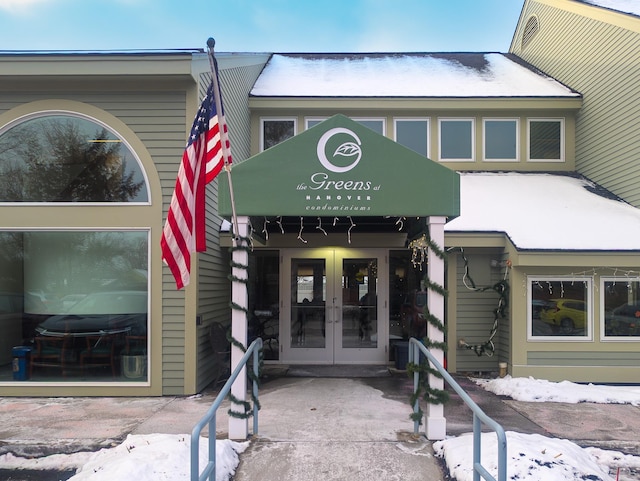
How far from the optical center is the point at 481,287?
8508mm

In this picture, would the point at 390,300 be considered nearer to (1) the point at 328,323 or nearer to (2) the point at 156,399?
(1) the point at 328,323

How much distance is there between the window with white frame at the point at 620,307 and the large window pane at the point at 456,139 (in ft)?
13.7

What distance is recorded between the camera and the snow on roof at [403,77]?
35.1 feet

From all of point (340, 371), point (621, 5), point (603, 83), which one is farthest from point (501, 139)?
point (340, 371)

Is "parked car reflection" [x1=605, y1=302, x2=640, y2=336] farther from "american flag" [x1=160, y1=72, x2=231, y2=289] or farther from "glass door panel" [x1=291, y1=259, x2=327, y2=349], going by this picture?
"american flag" [x1=160, y1=72, x2=231, y2=289]

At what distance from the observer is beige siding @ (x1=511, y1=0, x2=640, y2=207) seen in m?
8.92

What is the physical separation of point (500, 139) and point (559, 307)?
452 centimetres

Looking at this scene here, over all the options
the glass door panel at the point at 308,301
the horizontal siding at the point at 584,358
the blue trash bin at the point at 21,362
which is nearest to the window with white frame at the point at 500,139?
the horizontal siding at the point at 584,358

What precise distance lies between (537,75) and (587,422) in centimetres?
965

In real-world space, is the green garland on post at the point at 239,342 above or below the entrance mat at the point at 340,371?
above

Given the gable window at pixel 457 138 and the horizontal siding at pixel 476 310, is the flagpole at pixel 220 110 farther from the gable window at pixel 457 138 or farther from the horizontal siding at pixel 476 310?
the gable window at pixel 457 138

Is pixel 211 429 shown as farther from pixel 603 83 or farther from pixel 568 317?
pixel 603 83

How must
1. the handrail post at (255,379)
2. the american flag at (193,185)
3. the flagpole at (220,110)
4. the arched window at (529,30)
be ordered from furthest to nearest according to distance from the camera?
the arched window at (529,30), the handrail post at (255,379), the american flag at (193,185), the flagpole at (220,110)

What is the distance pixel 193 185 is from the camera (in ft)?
15.1
